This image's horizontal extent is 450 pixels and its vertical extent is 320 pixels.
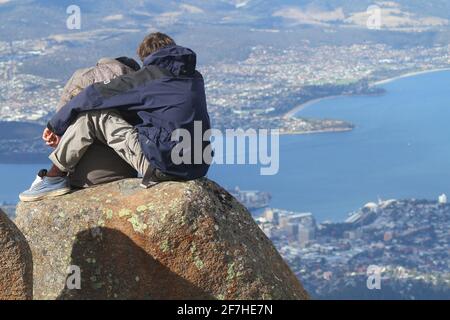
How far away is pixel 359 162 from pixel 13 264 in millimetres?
70932

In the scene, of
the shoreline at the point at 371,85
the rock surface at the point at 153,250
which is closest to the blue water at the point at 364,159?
the shoreline at the point at 371,85

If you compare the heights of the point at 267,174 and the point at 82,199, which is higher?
the point at 82,199

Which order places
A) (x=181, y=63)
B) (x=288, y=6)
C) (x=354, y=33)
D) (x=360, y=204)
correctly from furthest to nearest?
1. (x=288, y=6)
2. (x=354, y=33)
3. (x=360, y=204)
4. (x=181, y=63)

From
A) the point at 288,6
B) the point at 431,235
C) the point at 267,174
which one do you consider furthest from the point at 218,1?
the point at 431,235

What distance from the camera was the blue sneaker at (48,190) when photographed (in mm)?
6355

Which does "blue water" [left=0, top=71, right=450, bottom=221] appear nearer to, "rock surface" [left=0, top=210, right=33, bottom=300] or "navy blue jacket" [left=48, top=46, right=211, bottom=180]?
"navy blue jacket" [left=48, top=46, right=211, bottom=180]

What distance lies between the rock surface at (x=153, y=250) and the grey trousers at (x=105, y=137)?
0.25 meters

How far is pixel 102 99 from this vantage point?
6.25 meters

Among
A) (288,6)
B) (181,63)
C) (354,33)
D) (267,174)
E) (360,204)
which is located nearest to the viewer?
(181,63)

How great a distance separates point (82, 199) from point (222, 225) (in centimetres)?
89

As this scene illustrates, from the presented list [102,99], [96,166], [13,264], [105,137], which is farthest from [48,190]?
[13,264]

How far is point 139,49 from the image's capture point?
657 centimetres

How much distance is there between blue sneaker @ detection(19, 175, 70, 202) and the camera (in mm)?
6355

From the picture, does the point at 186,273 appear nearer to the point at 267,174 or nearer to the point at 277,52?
the point at 267,174
